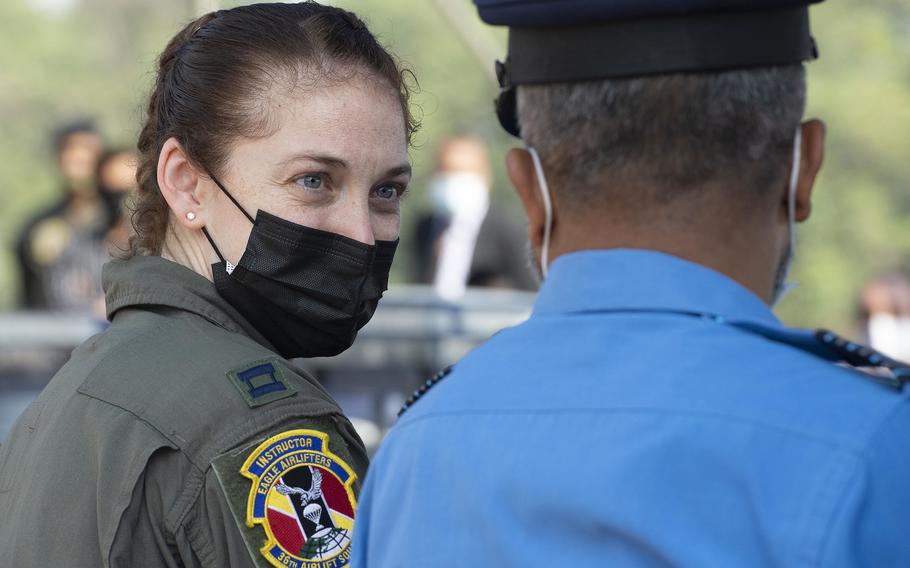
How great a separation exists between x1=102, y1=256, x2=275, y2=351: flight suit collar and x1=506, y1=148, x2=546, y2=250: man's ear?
75cm

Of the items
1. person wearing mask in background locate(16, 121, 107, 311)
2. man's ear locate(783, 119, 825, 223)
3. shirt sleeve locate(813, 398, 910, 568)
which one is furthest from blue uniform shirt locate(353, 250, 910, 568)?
person wearing mask in background locate(16, 121, 107, 311)

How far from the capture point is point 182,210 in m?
2.23

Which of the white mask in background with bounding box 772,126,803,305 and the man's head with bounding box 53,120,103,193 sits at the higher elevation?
the white mask in background with bounding box 772,126,803,305

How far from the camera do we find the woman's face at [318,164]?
85.0 inches

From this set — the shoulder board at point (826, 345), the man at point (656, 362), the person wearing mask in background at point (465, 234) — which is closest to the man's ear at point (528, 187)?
the man at point (656, 362)

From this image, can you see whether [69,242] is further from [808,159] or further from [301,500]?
[808,159]

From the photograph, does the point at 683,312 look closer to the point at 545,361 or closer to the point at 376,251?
the point at 545,361

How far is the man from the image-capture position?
1230 millimetres

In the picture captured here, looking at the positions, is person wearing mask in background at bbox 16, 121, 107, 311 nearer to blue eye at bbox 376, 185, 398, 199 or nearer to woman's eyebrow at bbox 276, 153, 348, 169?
blue eye at bbox 376, 185, 398, 199

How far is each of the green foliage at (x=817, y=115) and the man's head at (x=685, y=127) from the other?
649 inches

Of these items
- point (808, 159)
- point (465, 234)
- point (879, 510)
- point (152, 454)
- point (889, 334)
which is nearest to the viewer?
point (879, 510)

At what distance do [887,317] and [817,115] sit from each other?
372 inches

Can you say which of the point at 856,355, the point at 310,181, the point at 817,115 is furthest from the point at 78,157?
the point at 817,115

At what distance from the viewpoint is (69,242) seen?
7.28 metres
